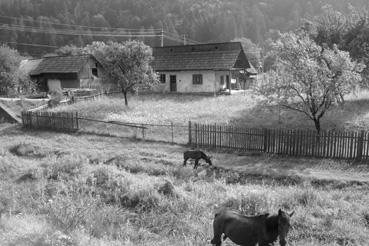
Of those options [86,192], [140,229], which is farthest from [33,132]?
[140,229]

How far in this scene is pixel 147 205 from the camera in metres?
9.86

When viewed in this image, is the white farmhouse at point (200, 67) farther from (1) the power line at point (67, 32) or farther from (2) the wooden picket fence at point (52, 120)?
(1) the power line at point (67, 32)

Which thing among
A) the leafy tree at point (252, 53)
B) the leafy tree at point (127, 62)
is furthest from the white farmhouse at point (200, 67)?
the leafy tree at point (252, 53)

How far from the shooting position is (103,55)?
1145 inches

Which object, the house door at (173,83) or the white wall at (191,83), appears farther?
the house door at (173,83)

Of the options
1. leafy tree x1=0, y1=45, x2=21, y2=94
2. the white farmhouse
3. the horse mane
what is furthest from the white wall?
the horse mane

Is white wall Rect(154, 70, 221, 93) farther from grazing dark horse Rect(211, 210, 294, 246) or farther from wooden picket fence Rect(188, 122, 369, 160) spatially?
grazing dark horse Rect(211, 210, 294, 246)

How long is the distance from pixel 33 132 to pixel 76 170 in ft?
40.2

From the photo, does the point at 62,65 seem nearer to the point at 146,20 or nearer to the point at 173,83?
the point at 173,83

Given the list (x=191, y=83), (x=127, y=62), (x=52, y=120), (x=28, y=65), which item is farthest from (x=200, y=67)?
(x=28, y=65)

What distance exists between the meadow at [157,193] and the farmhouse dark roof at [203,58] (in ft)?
57.1

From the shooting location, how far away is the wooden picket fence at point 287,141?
14.7m

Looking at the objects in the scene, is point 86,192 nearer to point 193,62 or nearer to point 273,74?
point 273,74

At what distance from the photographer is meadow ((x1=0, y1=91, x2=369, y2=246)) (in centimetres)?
750
